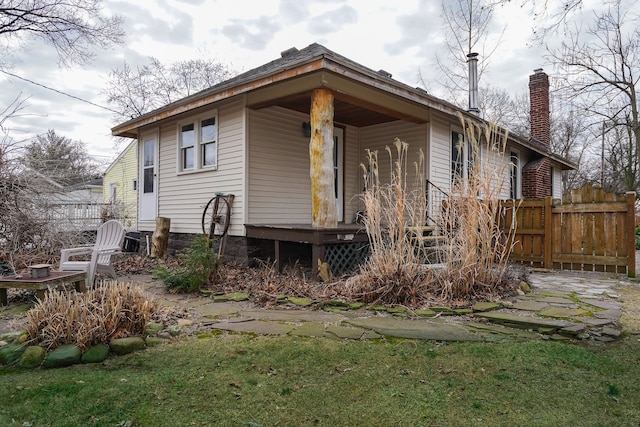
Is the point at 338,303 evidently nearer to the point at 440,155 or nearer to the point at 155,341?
the point at 155,341

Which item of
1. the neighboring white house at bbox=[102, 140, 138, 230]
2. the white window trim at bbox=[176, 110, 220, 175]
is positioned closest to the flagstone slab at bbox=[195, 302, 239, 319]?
the white window trim at bbox=[176, 110, 220, 175]

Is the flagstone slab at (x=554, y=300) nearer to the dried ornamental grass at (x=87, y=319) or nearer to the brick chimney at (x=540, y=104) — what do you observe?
the dried ornamental grass at (x=87, y=319)

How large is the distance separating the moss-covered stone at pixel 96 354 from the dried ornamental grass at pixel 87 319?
7 centimetres

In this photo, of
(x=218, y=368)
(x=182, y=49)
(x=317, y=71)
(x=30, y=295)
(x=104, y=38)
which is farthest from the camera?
(x=182, y=49)

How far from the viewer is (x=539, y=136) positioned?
12586 millimetres

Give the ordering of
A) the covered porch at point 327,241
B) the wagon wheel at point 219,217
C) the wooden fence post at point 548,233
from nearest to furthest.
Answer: the covered porch at point 327,241
the wooden fence post at point 548,233
the wagon wheel at point 219,217

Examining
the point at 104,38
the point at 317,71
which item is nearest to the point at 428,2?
the point at 317,71

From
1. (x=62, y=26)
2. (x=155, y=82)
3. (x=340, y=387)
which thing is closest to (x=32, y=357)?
(x=340, y=387)

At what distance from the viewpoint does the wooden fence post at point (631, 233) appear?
18.2ft

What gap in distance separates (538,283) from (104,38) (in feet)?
40.7

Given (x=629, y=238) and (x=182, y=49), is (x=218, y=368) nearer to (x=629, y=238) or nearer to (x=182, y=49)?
(x=629, y=238)

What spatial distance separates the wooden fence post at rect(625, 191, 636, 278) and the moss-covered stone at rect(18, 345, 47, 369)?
6.84 meters

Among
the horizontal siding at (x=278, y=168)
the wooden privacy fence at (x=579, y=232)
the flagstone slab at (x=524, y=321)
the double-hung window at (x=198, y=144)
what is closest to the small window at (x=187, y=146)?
the double-hung window at (x=198, y=144)

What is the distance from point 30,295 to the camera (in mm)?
4504
